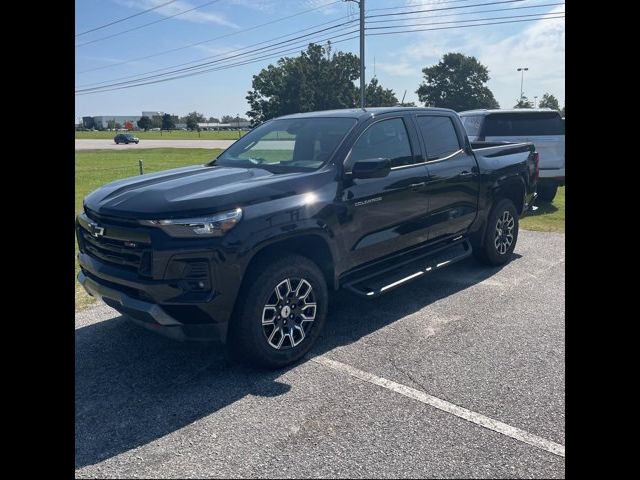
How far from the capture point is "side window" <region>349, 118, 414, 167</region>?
448 cm

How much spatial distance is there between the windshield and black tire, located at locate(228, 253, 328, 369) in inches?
36.0

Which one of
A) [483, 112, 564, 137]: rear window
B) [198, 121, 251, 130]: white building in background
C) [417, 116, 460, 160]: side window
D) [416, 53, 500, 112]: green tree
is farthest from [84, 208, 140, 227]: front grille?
[198, 121, 251, 130]: white building in background

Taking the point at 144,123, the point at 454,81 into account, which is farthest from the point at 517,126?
the point at 144,123

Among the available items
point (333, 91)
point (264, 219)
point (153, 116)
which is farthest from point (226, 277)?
point (153, 116)

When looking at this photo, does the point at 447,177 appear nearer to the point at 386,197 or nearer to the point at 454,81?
the point at 386,197

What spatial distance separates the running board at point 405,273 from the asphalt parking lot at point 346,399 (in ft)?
1.19

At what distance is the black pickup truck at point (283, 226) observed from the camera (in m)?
3.38

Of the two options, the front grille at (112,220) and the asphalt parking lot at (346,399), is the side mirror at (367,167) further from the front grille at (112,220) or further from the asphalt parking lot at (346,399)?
the front grille at (112,220)

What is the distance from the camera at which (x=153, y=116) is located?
13512cm

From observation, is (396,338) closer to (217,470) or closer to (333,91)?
(217,470)

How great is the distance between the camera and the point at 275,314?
3762 mm

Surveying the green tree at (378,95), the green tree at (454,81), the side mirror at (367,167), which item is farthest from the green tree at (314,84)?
the side mirror at (367,167)
